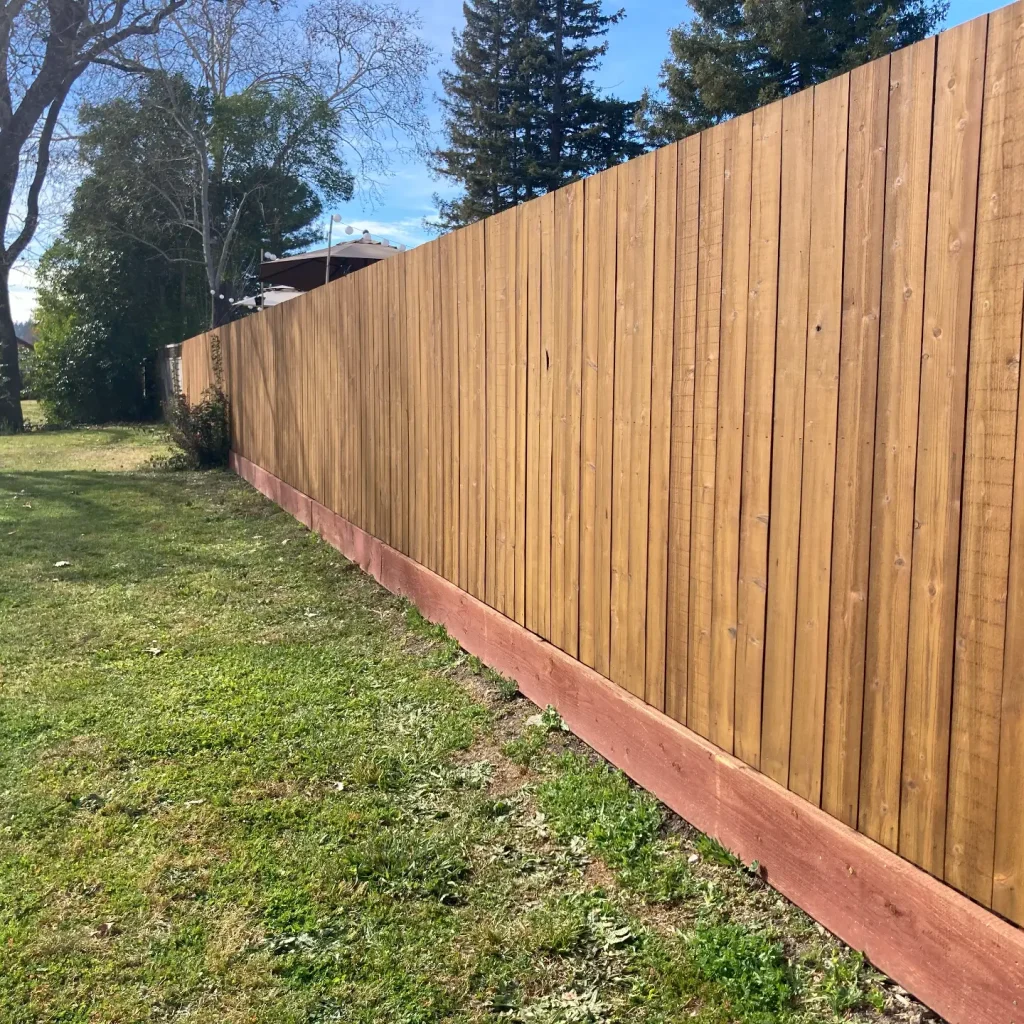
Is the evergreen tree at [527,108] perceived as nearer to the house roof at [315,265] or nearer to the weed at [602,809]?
the house roof at [315,265]

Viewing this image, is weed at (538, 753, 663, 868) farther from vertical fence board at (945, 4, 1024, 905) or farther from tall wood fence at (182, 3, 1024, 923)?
vertical fence board at (945, 4, 1024, 905)

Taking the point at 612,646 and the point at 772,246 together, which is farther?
the point at 612,646

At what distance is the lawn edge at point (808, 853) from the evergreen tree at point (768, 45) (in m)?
23.0

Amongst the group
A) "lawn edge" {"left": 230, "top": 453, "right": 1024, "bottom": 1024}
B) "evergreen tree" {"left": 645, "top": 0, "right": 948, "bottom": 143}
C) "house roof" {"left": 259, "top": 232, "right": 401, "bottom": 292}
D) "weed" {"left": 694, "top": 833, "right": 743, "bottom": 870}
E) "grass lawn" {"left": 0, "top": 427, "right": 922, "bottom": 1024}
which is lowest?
"grass lawn" {"left": 0, "top": 427, "right": 922, "bottom": 1024}

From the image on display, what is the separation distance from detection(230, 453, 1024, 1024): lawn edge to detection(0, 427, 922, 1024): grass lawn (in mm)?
75

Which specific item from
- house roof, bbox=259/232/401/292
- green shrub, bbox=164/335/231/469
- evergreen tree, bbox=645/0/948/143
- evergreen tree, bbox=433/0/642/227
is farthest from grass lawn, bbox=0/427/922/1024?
evergreen tree, bbox=433/0/642/227

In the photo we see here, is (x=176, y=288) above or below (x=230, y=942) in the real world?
above

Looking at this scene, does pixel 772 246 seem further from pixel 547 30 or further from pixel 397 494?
pixel 547 30

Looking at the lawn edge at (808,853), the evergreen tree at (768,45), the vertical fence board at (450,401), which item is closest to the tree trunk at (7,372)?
the evergreen tree at (768,45)

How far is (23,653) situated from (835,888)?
13.3 feet

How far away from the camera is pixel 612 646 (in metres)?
3.31

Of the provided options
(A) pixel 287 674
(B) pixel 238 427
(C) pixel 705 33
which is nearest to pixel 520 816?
(A) pixel 287 674

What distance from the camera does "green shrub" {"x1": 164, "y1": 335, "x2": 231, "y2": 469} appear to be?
12727mm

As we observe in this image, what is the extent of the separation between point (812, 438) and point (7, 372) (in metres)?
23.6
